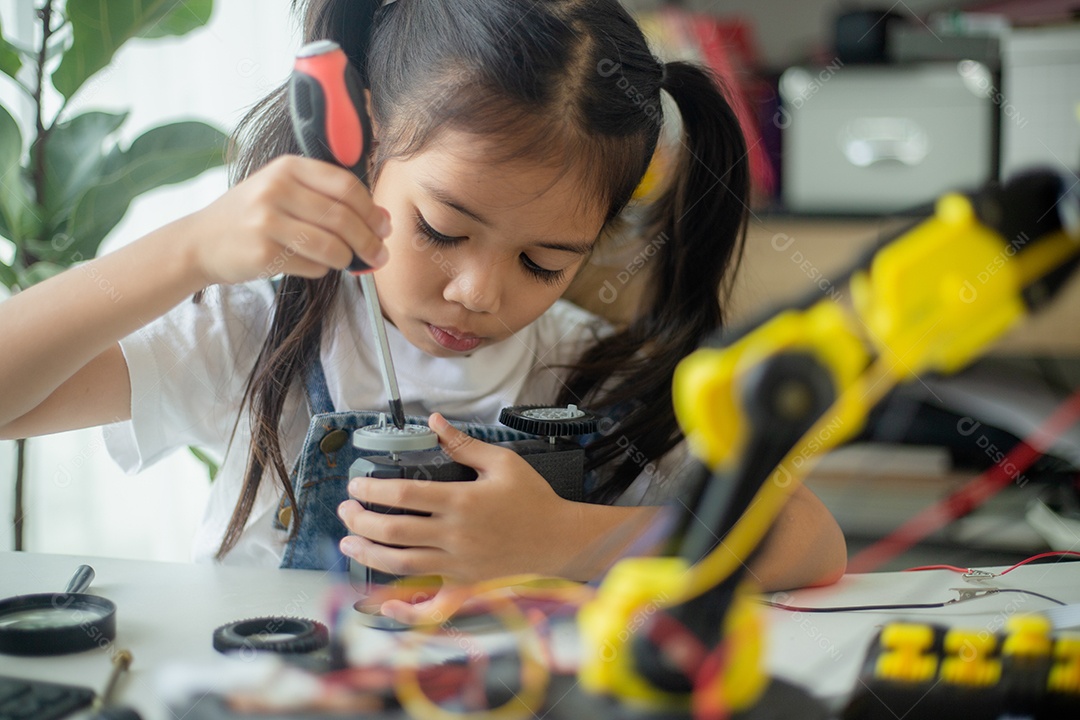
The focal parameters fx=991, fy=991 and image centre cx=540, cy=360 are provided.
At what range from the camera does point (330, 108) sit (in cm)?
54

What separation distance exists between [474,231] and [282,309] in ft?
0.78

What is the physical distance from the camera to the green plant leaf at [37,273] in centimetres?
102

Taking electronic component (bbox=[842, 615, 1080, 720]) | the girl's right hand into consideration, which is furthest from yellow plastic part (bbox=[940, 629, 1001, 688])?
the girl's right hand

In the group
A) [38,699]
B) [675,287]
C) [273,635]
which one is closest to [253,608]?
[273,635]

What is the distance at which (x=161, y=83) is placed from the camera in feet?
5.18

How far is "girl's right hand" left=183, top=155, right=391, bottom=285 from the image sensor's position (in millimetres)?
583

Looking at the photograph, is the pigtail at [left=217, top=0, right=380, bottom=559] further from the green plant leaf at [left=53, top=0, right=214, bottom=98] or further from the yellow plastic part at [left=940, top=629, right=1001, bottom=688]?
the yellow plastic part at [left=940, top=629, right=1001, bottom=688]

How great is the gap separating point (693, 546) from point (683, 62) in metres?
0.60

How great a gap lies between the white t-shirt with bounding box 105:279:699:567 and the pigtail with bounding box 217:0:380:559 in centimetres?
2

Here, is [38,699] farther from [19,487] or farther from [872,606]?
[19,487]

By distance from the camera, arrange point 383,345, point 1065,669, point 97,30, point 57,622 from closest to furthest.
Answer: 1. point 1065,669
2. point 57,622
3. point 383,345
4. point 97,30

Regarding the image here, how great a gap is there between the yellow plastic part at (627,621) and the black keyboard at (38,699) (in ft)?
0.77

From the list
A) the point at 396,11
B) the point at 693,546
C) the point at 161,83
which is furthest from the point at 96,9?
the point at 693,546

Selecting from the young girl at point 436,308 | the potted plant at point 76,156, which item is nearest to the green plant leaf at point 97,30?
the potted plant at point 76,156
